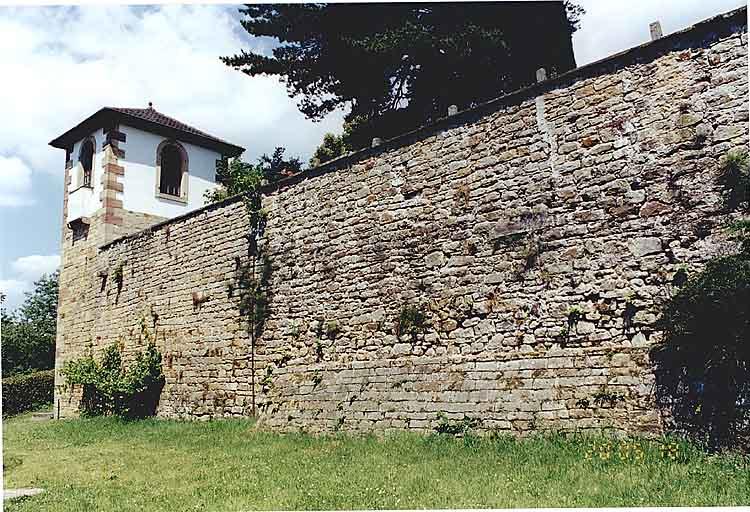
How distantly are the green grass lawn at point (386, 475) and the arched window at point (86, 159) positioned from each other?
30.4ft

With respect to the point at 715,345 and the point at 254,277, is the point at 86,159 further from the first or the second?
the point at 715,345

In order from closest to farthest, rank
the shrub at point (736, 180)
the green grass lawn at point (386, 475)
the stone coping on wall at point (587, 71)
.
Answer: the green grass lawn at point (386, 475), the shrub at point (736, 180), the stone coping on wall at point (587, 71)

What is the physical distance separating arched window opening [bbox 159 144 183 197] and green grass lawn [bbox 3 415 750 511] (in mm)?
9096

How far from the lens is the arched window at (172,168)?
16.3m

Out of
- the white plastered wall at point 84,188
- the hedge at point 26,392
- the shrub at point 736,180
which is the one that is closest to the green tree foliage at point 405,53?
the white plastered wall at point 84,188

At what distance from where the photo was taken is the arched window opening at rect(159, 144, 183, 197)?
16.4m

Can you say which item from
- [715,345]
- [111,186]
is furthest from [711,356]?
[111,186]

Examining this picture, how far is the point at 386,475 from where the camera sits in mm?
5801

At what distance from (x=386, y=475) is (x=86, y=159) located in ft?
44.0

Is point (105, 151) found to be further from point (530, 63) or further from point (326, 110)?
point (530, 63)

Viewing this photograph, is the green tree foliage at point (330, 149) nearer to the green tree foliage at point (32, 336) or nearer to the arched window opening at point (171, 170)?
the arched window opening at point (171, 170)

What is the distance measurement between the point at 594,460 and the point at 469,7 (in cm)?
1014

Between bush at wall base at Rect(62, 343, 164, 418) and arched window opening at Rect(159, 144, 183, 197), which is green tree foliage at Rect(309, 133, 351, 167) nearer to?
arched window opening at Rect(159, 144, 183, 197)

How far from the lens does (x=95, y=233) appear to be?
15094 mm
